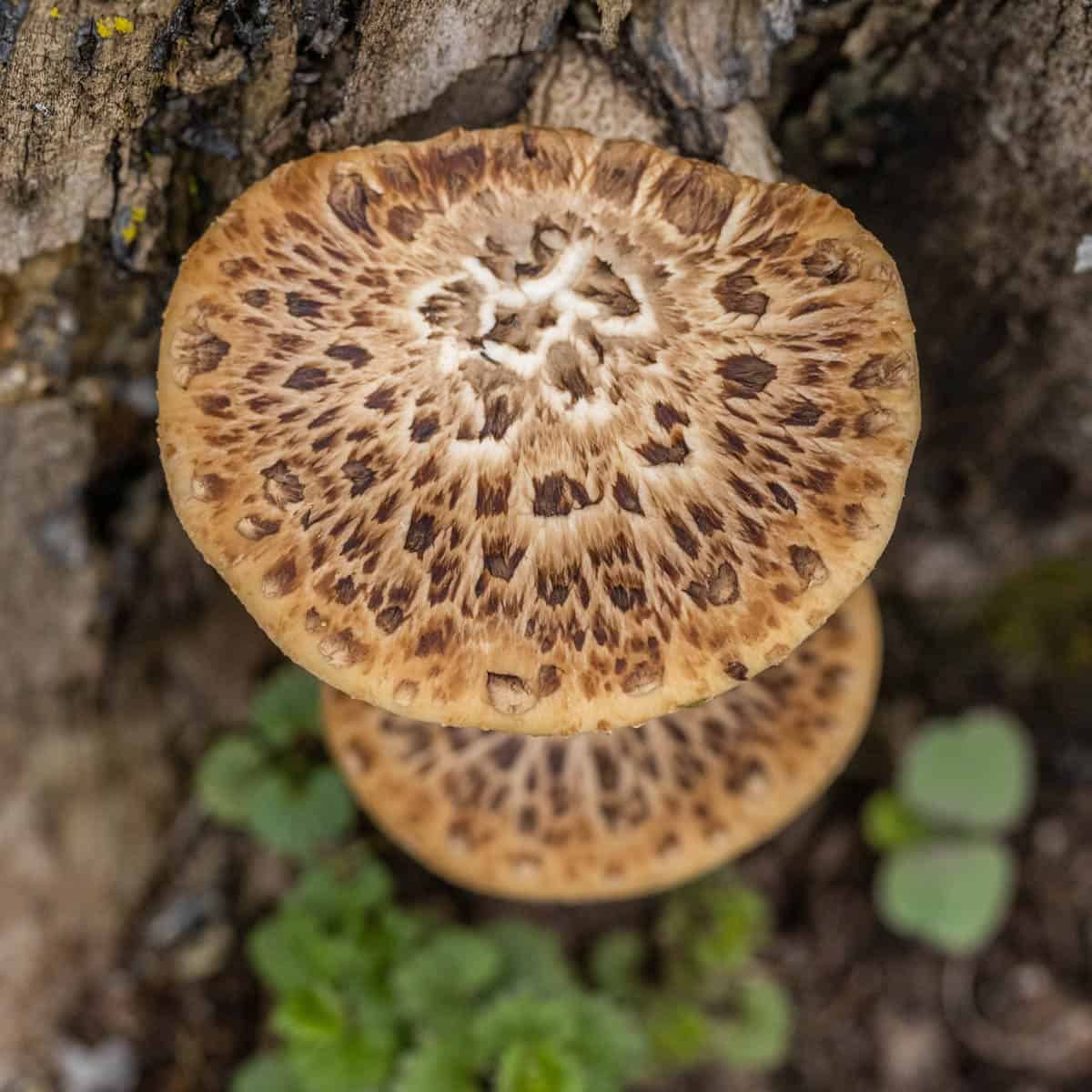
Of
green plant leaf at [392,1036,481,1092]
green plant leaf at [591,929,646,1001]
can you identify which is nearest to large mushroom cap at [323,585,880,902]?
green plant leaf at [392,1036,481,1092]

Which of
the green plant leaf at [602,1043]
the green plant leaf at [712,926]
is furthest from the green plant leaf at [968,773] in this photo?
the green plant leaf at [602,1043]

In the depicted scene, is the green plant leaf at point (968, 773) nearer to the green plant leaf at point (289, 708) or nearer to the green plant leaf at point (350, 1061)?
the green plant leaf at point (350, 1061)

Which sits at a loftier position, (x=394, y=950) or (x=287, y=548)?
(x=287, y=548)

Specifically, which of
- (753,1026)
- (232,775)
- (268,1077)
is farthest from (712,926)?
(232,775)

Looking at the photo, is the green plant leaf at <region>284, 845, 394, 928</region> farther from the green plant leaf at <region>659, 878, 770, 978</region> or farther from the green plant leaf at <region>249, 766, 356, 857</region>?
the green plant leaf at <region>659, 878, 770, 978</region>

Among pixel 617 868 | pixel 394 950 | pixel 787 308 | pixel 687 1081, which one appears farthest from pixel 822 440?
pixel 687 1081

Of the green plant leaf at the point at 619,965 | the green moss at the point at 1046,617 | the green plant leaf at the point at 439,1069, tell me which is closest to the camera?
the green plant leaf at the point at 439,1069

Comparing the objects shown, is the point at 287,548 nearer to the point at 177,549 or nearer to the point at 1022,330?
the point at 177,549

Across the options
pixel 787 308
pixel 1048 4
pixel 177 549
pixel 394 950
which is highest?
pixel 1048 4
